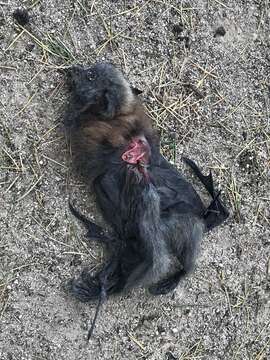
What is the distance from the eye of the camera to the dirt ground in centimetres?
406

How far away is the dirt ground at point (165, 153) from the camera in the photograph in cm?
406

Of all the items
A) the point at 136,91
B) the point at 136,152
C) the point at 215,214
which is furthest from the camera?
the point at 215,214

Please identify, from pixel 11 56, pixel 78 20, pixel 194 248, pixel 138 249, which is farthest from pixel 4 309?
pixel 78 20

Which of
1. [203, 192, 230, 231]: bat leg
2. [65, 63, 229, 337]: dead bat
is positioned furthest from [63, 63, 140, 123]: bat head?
[203, 192, 230, 231]: bat leg

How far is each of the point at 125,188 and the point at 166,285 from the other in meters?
0.66

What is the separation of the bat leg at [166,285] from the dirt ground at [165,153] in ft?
0.30

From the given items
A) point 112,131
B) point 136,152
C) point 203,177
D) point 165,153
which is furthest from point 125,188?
point 203,177

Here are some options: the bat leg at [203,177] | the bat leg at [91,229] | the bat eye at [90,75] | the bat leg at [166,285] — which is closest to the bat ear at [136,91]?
the bat eye at [90,75]

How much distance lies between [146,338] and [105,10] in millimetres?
1939

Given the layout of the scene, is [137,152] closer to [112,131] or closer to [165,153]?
[112,131]

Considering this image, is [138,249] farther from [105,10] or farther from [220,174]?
[105,10]

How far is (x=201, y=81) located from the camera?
4.40 metres

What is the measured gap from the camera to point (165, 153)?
4.29 m

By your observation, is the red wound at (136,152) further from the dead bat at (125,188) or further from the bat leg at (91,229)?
the bat leg at (91,229)
